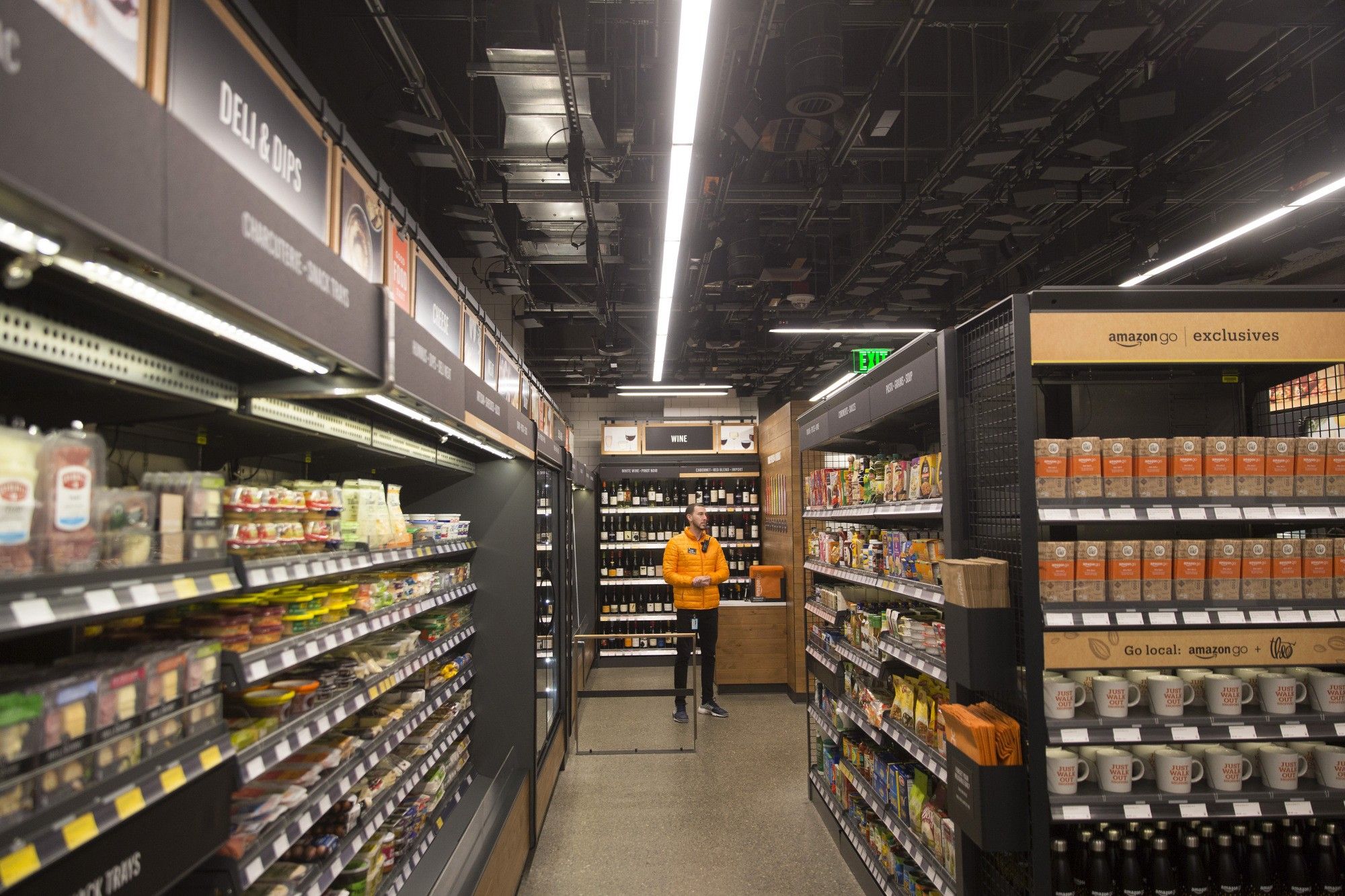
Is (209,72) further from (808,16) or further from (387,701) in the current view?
(808,16)

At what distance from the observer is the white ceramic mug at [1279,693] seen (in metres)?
2.71

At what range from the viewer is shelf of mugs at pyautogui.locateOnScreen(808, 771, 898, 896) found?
368 cm

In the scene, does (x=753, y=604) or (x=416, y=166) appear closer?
(x=416, y=166)

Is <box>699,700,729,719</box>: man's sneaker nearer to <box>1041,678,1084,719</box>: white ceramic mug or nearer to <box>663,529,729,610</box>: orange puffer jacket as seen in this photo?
<box>663,529,729,610</box>: orange puffer jacket

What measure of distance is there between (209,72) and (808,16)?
372 cm

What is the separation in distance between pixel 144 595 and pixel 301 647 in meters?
0.82

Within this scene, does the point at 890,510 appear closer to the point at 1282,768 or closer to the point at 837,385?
the point at 1282,768

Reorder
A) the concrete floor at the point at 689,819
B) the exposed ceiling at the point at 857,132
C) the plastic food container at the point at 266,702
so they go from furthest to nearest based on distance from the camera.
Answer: the exposed ceiling at the point at 857,132 → the concrete floor at the point at 689,819 → the plastic food container at the point at 266,702

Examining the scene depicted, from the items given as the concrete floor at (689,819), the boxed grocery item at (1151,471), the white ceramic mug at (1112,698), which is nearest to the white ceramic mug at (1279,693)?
the white ceramic mug at (1112,698)

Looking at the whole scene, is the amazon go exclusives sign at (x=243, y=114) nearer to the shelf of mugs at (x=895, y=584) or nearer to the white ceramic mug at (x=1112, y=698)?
the shelf of mugs at (x=895, y=584)

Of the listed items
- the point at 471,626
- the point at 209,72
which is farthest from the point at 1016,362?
the point at 471,626

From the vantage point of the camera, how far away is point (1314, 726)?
2.68 m

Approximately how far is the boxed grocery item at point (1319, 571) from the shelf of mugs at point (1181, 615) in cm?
4

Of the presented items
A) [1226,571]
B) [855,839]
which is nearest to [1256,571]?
[1226,571]
